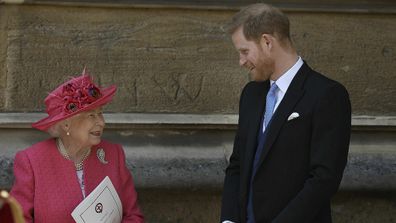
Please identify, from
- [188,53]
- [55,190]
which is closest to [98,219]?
[55,190]

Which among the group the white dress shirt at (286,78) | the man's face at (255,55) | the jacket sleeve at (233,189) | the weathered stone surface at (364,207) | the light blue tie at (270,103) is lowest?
the weathered stone surface at (364,207)

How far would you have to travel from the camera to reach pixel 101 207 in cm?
377

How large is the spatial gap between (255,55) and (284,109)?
24 centimetres

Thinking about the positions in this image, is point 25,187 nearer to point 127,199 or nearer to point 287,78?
→ point 127,199

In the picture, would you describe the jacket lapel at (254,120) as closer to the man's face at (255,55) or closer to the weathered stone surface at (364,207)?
the man's face at (255,55)

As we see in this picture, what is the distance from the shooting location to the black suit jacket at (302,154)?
131 inches

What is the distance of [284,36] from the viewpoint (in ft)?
11.3

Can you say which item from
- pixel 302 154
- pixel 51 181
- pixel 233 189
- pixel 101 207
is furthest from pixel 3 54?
pixel 302 154

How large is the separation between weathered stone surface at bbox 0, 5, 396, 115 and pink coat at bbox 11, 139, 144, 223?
102 cm

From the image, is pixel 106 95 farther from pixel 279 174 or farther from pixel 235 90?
pixel 235 90

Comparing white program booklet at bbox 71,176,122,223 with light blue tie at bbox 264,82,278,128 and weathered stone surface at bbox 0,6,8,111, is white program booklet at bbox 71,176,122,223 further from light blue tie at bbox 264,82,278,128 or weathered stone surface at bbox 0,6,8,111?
weathered stone surface at bbox 0,6,8,111

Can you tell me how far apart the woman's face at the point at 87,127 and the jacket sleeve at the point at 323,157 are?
0.94 meters

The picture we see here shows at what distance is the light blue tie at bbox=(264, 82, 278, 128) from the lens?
11.6ft

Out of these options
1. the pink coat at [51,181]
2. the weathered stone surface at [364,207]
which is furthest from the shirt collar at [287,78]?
the weathered stone surface at [364,207]
